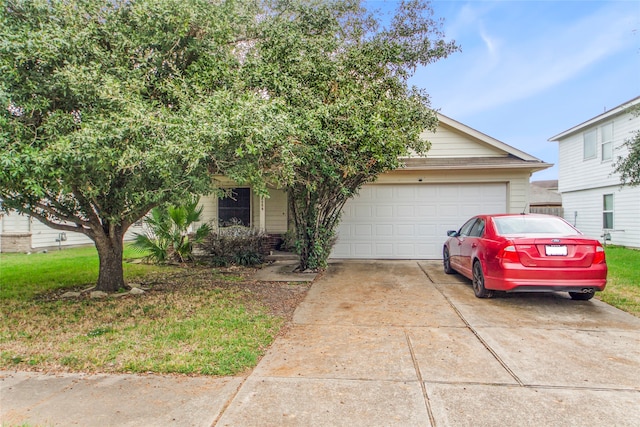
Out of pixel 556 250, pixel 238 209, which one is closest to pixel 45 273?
pixel 238 209

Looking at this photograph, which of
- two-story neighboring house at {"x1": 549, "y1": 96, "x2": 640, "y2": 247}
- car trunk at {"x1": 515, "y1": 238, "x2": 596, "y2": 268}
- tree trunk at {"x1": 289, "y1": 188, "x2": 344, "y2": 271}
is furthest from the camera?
two-story neighboring house at {"x1": 549, "y1": 96, "x2": 640, "y2": 247}

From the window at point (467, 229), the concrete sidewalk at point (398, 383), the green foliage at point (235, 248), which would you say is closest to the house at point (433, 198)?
the green foliage at point (235, 248)

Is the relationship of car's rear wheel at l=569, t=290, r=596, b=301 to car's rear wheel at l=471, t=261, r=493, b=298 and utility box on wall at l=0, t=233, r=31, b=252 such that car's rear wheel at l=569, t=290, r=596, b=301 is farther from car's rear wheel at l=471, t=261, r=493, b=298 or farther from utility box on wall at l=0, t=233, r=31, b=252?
utility box on wall at l=0, t=233, r=31, b=252

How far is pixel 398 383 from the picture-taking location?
10.9 feet

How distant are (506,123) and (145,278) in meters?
20.2

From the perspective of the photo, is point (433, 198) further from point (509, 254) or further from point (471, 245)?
point (509, 254)

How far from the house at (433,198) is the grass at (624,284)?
271 cm

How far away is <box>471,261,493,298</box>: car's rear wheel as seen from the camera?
246 inches

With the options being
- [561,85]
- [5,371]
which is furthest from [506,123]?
[5,371]

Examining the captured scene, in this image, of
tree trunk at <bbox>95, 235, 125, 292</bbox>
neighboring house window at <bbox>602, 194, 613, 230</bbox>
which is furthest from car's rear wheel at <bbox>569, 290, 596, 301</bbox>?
neighboring house window at <bbox>602, 194, 613, 230</bbox>

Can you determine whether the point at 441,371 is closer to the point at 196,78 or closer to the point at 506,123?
the point at 196,78

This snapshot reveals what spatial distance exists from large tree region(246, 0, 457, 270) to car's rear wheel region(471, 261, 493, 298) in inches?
94.0

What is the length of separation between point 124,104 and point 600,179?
18183 mm

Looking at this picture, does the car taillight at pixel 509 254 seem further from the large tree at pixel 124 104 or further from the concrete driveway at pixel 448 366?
the large tree at pixel 124 104
